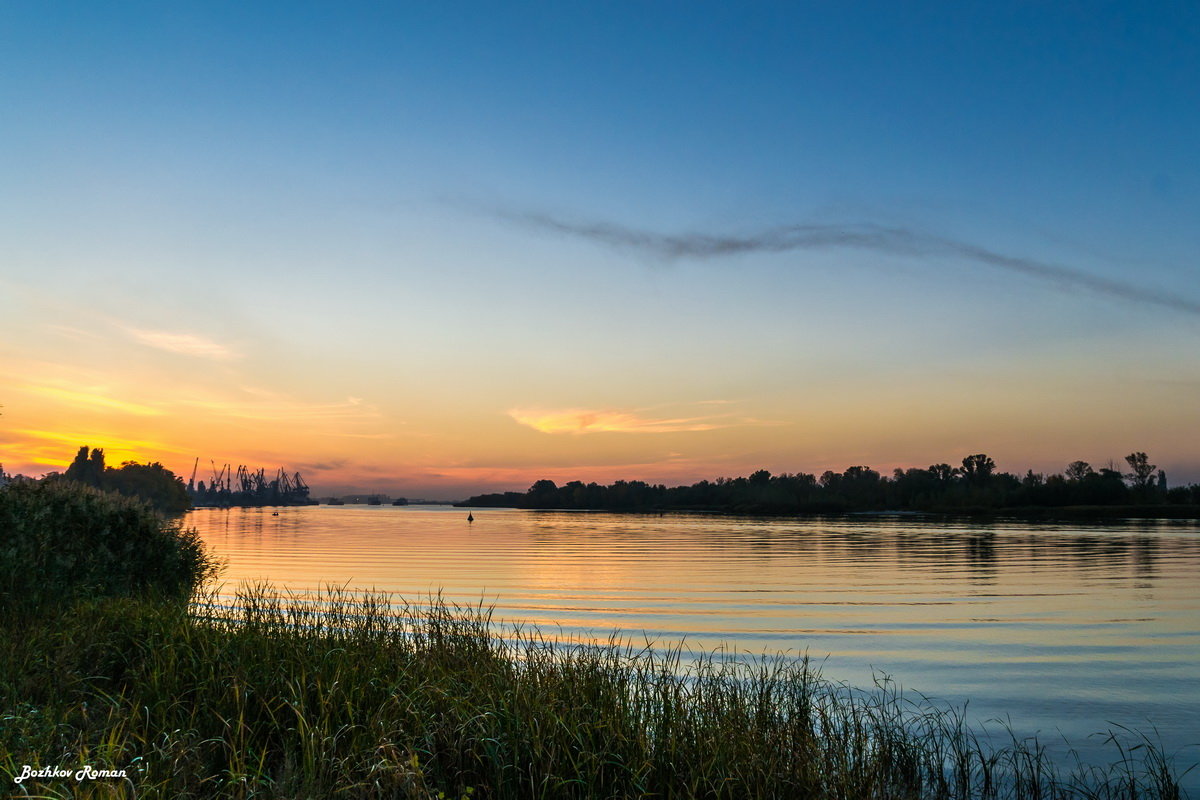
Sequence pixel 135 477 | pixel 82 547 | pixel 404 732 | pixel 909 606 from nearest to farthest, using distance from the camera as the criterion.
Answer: pixel 404 732, pixel 82 547, pixel 909 606, pixel 135 477

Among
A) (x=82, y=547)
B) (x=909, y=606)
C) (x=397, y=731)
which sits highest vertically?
(x=82, y=547)

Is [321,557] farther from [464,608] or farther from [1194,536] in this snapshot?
[1194,536]

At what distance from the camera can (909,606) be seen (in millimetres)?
31391

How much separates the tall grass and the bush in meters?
2.86

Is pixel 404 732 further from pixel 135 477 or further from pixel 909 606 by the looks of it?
pixel 135 477

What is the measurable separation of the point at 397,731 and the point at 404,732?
0.13m

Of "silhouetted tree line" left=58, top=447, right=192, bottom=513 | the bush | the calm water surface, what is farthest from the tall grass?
"silhouetted tree line" left=58, top=447, right=192, bottom=513

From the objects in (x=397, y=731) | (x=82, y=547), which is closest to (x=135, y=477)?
(x=82, y=547)

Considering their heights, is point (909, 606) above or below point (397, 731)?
below

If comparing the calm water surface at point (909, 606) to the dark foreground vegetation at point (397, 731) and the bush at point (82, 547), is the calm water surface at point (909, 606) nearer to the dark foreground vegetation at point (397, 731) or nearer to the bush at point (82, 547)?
the dark foreground vegetation at point (397, 731)

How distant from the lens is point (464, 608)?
93.0 ft

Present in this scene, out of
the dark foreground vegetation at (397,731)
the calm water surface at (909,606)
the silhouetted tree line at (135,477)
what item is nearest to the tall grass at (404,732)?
the dark foreground vegetation at (397,731)

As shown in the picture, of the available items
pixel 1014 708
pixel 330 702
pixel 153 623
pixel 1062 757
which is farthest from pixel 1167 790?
pixel 153 623

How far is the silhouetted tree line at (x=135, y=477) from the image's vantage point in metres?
174
